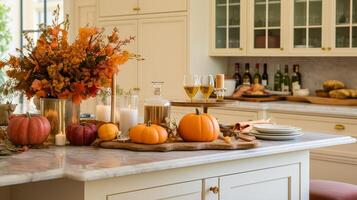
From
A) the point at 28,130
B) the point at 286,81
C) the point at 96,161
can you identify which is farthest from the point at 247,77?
the point at 96,161

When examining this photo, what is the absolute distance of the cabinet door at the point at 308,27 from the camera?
5.20 meters

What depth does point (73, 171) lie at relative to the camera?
2172mm

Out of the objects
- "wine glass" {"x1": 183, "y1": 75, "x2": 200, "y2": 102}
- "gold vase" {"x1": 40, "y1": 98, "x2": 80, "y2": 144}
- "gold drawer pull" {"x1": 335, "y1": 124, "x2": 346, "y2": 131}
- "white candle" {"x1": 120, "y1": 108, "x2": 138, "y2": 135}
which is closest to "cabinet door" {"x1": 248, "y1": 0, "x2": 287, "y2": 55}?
"gold drawer pull" {"x1": 335, "y1": 124, "x2": 346, "y2": 131}

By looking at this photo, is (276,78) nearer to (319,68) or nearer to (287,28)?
(319,68)

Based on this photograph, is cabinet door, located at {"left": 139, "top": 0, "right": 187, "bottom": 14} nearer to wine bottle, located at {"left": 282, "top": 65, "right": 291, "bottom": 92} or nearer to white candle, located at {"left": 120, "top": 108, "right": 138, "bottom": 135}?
wine bottle, located at {"left": 282, "top": 65, "right": 291, "bottom": 92}

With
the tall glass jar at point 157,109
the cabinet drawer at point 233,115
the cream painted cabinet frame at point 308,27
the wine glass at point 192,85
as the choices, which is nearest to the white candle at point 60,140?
the tall glass jar at point 157,109

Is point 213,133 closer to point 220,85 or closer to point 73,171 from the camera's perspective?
point 220,85

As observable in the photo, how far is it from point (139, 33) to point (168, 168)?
411 cm

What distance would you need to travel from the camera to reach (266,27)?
5.62 metres

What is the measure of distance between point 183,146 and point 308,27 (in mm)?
2970

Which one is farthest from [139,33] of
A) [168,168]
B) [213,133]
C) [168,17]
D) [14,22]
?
[168,168]

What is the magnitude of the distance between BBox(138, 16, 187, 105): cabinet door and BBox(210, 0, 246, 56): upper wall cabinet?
12.4 inches

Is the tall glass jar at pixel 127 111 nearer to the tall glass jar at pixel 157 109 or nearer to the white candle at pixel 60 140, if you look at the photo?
the tall glass jar at pixel 157 109

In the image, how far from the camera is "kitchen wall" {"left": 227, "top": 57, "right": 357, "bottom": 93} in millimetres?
5426
